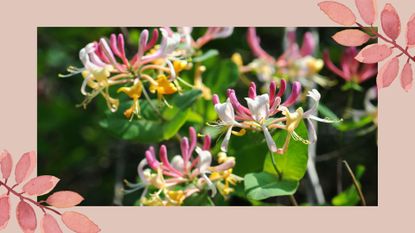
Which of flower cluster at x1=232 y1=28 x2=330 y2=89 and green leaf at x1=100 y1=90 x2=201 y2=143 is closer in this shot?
green leaf at x1=100 y1=90 x2=201 y2=143

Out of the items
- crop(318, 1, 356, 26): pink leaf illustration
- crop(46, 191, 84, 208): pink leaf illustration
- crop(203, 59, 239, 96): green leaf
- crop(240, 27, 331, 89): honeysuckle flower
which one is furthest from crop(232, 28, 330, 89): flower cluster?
crop(46, 191, 84, 208): pink leaf illustration

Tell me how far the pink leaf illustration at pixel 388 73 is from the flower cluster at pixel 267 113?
14 cm

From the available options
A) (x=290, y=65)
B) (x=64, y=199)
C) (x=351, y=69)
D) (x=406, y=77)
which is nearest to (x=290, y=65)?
(x=290, y=65)

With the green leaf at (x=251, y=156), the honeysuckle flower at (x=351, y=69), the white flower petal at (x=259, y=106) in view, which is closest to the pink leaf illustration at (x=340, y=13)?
the white flower petal at (x=259, y=106)

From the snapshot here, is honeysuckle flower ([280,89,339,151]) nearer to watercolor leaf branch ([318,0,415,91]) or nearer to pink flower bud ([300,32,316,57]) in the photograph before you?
watercolor leaf branch ([318,0,415,91])

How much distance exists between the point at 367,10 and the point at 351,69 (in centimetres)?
69

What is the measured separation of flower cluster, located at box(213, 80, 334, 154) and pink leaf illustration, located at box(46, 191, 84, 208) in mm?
323

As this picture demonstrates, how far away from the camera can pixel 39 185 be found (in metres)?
1.68

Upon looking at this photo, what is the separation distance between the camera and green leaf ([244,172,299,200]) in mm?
1756

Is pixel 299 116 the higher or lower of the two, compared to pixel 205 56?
lower

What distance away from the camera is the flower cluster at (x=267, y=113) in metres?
1.66

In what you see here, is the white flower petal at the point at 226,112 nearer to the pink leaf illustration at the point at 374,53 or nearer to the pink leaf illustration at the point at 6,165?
the pink leaf illustration at the point at 374,53

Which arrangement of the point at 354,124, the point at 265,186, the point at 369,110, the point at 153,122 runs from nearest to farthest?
the point at 265,186 → the point at 153,122 → the point at 354,124 → the point at 369,110
